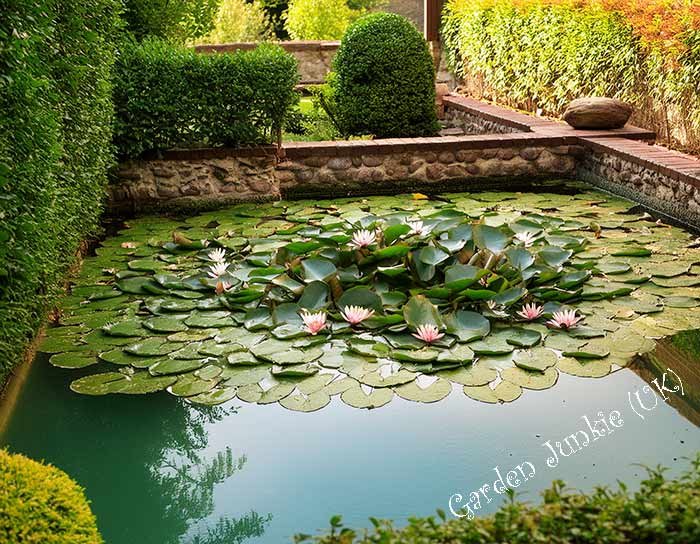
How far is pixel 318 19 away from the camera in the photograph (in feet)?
49.8

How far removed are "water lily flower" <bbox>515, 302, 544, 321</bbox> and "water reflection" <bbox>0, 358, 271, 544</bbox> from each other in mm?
1583

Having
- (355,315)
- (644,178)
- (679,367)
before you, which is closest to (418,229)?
(355,315)

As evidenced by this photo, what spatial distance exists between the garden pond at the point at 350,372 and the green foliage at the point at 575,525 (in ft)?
3.23

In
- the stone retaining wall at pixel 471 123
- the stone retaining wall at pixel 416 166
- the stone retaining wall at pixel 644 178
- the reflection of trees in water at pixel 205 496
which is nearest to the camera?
the reflection of trees in water at pixel 205 496

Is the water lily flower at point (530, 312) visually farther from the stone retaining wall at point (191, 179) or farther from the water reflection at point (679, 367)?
the stone retaining wall at point (191, 179)

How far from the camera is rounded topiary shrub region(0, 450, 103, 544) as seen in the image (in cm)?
181

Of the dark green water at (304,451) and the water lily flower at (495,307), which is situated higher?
the water lily flower at (495,307)

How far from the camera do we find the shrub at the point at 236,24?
14867 mm

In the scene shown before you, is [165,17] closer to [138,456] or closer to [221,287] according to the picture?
[221,287]

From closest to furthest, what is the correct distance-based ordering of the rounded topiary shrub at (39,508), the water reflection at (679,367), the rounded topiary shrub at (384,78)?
the rounded topiary shrub at (39,508)
the water reflection at (679,367)
the rounded topiary shrub at (384,78)

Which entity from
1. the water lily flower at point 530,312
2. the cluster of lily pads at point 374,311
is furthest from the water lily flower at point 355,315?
the water lily flower at point 530,312

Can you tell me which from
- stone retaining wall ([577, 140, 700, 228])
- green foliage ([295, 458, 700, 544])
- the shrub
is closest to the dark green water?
green foliage ([295, 458, 700, 544])

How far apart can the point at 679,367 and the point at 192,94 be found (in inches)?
169

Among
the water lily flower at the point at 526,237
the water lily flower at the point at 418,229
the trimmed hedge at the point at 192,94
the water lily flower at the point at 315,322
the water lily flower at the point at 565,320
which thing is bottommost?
the water lily flower at the point at 565,320
